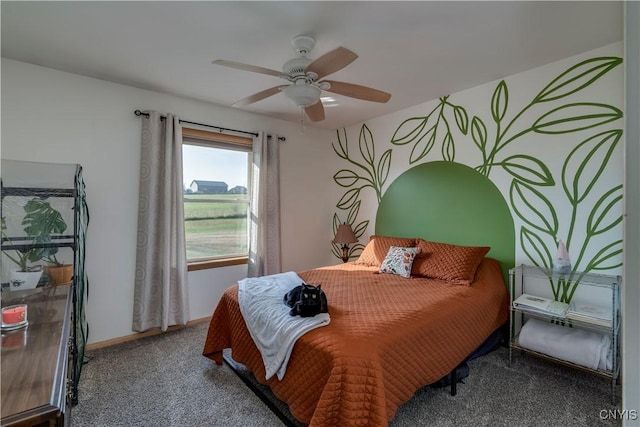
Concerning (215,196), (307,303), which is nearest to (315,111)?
(307,303)

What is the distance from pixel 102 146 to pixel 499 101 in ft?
12.4

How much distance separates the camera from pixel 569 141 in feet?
8.02

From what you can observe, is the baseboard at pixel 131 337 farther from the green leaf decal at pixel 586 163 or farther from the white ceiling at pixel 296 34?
the green leaf decal at pixel 586 163

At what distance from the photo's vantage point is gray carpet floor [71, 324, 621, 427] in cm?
182

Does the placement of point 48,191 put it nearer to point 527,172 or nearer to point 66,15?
point 66,15

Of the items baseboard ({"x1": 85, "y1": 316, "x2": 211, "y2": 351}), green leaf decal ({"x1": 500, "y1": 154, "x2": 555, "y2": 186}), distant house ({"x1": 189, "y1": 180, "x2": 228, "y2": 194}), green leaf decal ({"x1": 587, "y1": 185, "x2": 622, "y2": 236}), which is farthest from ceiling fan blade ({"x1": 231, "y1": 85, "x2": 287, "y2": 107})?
green leaf decal ({"x1": 587, "y1": 185, "x2": 622, "y2": 236})

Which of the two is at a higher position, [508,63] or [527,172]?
[508,63]

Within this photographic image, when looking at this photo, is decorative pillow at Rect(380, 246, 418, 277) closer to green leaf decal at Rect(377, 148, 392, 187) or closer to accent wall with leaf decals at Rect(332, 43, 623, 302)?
accent wall with leaf decals at Rect(332, 43, 623, 302)

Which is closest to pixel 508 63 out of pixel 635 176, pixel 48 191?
pixel 635 176

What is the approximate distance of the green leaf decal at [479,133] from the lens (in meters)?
2.96

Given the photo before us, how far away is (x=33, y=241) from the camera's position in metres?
1.90

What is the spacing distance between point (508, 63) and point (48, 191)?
12.1 feet

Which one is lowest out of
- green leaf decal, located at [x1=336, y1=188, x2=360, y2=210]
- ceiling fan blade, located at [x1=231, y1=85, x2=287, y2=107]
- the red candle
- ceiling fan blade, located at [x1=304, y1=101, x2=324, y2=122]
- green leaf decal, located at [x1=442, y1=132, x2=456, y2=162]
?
the red candle

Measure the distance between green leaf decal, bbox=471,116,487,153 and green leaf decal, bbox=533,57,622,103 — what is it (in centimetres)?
48
